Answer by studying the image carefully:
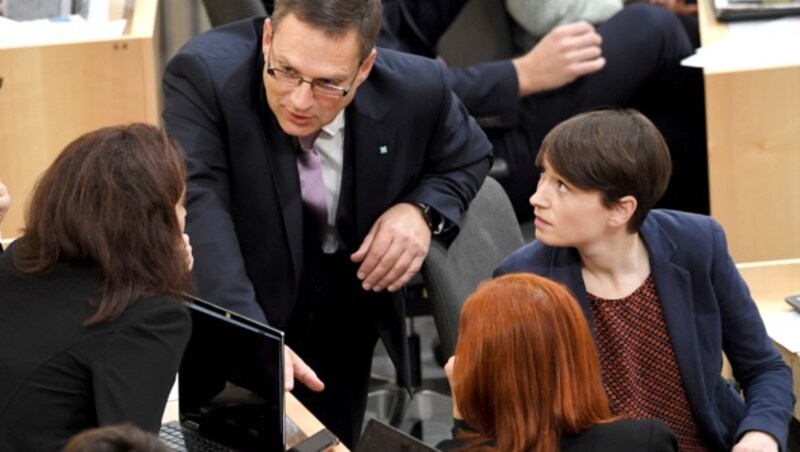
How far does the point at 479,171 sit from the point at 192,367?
0.87 m

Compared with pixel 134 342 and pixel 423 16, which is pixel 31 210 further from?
pixel 423 16

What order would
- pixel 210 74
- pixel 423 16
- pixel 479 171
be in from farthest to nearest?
pixel 423 16 → pixel 479 171 → pixel 210 74

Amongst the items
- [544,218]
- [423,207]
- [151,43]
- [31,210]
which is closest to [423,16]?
[151,43]

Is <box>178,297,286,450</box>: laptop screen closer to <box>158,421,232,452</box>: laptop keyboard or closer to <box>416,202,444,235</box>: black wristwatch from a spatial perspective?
<box>158,421,232,452</box>: laptop keyboard

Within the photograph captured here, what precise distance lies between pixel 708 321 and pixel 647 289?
0.12 m

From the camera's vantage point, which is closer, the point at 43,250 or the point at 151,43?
the point at 43,250

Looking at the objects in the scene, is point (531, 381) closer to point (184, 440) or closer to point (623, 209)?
point (623, 209)

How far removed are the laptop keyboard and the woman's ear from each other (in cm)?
79

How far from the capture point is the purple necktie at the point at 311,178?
2.93 metres

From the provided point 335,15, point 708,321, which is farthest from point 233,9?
point 708,321

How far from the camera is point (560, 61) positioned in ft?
13.4

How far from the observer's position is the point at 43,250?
7.11ft

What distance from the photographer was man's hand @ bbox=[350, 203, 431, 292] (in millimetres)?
2934

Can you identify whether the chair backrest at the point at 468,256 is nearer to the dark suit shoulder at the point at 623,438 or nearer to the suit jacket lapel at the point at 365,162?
the suit jacket lapel at the point at 365,162
